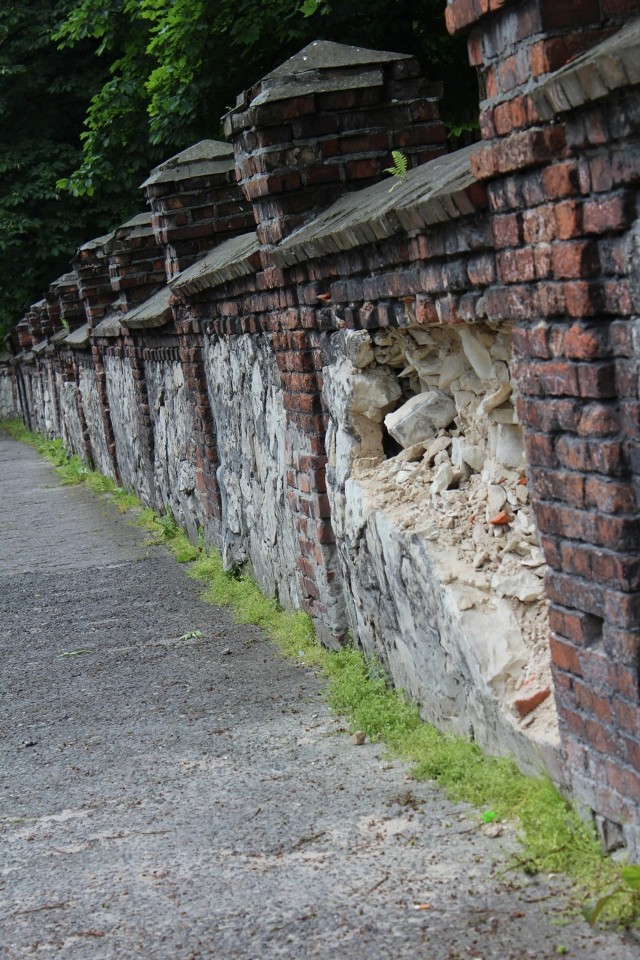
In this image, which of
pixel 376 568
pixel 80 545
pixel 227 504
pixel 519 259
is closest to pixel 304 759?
pixel 376 568

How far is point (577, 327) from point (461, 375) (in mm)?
1349

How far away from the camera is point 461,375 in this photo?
4.39m

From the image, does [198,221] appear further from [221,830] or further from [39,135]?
[39,135]

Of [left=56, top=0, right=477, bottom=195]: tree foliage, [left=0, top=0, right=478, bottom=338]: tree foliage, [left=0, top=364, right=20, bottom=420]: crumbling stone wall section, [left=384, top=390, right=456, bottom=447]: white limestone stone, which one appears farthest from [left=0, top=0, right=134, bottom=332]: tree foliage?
[left=384, top=390, right=456, bottom=447]: white limestone stone

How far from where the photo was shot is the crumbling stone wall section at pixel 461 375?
119 inches

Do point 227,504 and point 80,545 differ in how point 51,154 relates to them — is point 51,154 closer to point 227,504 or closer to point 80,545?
point 80,545

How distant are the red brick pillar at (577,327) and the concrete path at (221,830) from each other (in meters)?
0.48

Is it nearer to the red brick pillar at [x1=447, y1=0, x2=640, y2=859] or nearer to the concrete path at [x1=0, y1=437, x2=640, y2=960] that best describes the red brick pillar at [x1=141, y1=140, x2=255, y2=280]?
the concrete path at [x1=0, y1=437, x2=640, y2=960]

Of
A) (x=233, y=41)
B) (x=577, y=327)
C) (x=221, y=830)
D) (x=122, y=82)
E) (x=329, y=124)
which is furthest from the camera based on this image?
(x=122, y=82)

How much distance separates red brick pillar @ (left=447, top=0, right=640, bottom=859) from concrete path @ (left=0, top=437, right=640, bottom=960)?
19.0 inches

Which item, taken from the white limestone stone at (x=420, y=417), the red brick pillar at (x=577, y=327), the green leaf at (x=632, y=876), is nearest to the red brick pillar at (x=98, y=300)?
the white limestone stone at (x=420, y=417)

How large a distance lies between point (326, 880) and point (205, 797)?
95cm

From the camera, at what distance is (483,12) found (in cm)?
324

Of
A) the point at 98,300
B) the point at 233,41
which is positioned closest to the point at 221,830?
the point at 233,41
